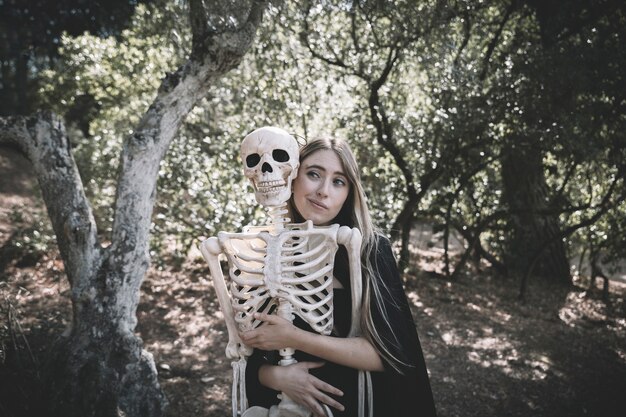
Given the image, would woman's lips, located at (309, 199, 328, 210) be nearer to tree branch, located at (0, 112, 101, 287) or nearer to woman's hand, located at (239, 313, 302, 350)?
woman's hand, located at (239, 313, 302, 350)

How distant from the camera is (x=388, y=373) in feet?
6.09

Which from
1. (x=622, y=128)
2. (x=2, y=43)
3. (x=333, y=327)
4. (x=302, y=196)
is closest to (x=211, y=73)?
(x=302, y=196)

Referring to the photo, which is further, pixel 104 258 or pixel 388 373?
pixel 104 258

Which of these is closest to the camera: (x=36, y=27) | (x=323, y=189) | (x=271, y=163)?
(x=271, y=163)

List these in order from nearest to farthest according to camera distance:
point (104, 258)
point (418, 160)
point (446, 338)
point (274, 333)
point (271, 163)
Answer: point (274, 333) < point (271, 163) < point (104, 258) < point (446, 338) < point (418, 160)

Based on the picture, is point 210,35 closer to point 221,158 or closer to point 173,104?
point 173,104

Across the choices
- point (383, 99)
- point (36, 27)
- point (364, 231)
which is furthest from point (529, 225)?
point (36, 27)

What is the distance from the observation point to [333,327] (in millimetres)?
1959

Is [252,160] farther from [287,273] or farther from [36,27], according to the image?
[36,27]

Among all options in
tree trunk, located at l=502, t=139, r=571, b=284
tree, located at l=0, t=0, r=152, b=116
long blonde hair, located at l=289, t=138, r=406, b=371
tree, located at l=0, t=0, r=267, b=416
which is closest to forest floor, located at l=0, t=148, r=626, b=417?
tree, located at l=0, t=0, r=267, b=416

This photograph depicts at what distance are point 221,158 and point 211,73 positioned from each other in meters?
2.51

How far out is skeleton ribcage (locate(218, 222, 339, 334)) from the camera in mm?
1762

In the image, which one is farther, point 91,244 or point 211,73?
point 211,73

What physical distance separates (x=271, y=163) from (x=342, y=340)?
76cm
